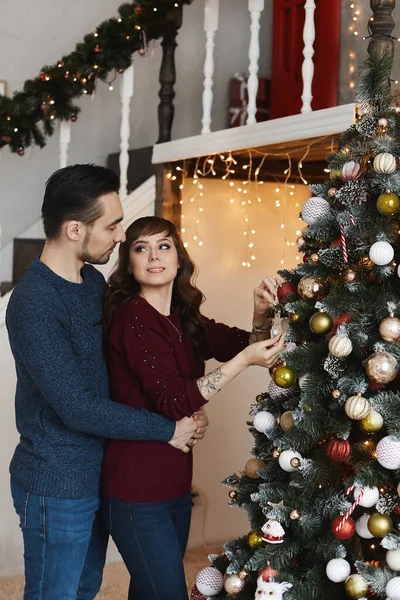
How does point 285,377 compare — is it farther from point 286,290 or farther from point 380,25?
point 380,25

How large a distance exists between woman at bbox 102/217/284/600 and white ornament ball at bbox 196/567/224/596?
0.29 ft

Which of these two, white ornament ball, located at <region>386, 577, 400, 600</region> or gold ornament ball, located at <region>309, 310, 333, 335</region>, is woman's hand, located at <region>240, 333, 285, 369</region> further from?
white ornament ball, located at <region>386, 577, 400, 600</region>

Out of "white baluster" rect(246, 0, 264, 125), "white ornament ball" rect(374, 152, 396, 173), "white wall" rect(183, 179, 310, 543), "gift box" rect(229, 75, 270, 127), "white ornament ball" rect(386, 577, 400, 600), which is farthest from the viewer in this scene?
"gift box" rect(229, 75, 270, 127)

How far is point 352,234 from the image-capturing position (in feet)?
5.96

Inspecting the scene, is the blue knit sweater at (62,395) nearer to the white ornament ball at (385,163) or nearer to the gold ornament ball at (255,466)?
the gold ornament ball at (255,466)

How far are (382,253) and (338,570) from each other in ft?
2.14

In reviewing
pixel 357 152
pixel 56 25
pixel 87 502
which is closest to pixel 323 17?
pixel 56 25

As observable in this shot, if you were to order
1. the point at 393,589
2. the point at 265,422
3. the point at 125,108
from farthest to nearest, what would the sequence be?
the point at 125,108, the point at 265,422, the point at 393,589

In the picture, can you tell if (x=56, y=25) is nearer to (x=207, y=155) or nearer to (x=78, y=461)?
(x=207, y=155)

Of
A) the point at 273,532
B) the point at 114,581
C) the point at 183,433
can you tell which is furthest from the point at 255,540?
the point at 114,581

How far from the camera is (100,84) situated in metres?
4.96

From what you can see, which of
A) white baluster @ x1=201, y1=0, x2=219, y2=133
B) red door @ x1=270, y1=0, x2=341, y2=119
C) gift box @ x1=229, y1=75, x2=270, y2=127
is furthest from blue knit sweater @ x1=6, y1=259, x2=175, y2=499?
gift box @ x1=229, y1=75, x2=270, y2=127

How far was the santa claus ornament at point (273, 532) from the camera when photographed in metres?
1.88

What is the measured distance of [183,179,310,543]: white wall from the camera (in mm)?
3904
